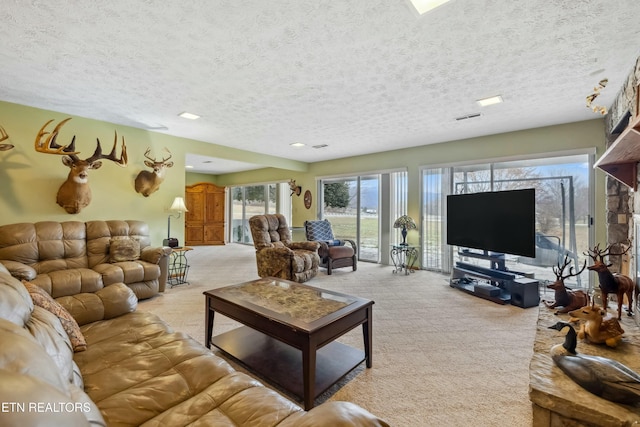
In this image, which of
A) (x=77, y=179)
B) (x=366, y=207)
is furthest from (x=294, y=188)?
(x=77, y=179)

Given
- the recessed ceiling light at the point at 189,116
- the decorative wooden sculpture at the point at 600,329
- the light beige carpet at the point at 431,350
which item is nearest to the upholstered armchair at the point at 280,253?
the light beige carpet at the point at 431,350

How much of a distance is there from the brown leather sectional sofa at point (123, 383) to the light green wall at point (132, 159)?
9.12 feet

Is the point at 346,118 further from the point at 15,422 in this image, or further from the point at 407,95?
the point at 15,422

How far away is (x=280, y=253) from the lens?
4504 millimetres

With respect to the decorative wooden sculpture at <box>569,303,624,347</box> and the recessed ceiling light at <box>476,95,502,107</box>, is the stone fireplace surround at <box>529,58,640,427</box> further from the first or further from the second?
the recessed ceiling light at <box>476,95,502,107</box>

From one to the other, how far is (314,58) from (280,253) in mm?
2995

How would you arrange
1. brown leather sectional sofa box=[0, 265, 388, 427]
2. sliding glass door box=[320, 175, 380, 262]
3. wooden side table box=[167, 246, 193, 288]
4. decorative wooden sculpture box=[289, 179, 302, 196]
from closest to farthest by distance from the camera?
brown leather sectional sofa box=[0, 265, 388, 427], wooden side table box=[167, 246, 193, 288], sliding glass door box=[320, 175, 380, 262], decorative wooden sculpture box=[289, 179, 302, 196]

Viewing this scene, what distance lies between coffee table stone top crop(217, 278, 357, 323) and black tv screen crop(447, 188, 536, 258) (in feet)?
8.42

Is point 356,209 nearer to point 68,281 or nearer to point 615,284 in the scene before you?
point 615,284

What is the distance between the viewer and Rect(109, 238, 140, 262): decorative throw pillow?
359 centimetres

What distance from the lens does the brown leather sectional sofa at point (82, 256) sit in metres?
2.89

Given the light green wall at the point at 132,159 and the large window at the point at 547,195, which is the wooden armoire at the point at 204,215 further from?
the large window at the point at 547,195

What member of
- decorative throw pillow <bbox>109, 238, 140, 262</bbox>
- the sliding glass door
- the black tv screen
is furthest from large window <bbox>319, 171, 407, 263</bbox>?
decorative throw pillow <bbox>109, 238, 140, 262</bbox>

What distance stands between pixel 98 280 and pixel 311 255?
289cm
